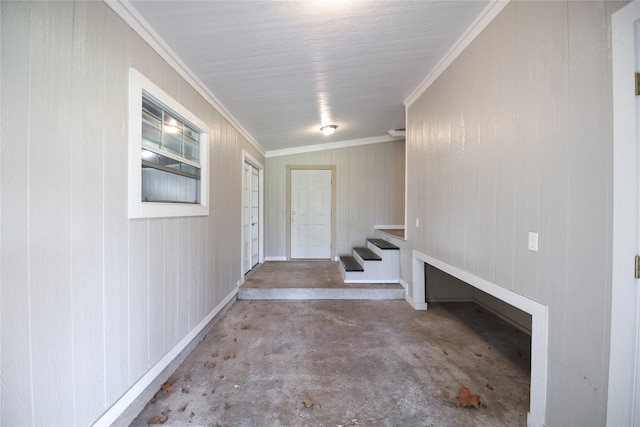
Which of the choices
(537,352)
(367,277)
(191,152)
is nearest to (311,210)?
(367,277)

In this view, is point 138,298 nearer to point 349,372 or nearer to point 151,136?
point 151,136

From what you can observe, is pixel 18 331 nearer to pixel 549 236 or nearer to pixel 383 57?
pixel 549 236

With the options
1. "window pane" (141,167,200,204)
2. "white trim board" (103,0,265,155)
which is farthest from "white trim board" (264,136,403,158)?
"window pane" (141,167,200,204)

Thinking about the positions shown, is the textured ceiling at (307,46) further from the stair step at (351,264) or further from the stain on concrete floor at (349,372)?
the stain on concrete floor at (349,372)

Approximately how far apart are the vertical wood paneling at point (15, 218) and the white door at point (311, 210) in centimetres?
471

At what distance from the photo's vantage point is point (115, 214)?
148 centimetres

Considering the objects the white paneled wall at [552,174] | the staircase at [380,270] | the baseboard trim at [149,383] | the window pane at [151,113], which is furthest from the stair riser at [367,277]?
the window pane at [151,113]

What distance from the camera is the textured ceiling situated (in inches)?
67.1

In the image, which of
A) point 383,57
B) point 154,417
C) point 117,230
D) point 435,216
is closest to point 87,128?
point 117,230

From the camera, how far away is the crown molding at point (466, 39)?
178cm

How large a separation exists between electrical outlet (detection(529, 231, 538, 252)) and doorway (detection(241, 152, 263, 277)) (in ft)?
11.6

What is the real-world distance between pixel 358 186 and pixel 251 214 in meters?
2.37

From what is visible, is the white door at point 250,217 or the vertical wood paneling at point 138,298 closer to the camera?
the vertical wood paneling at point 138,298

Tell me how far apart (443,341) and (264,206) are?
4181mm
